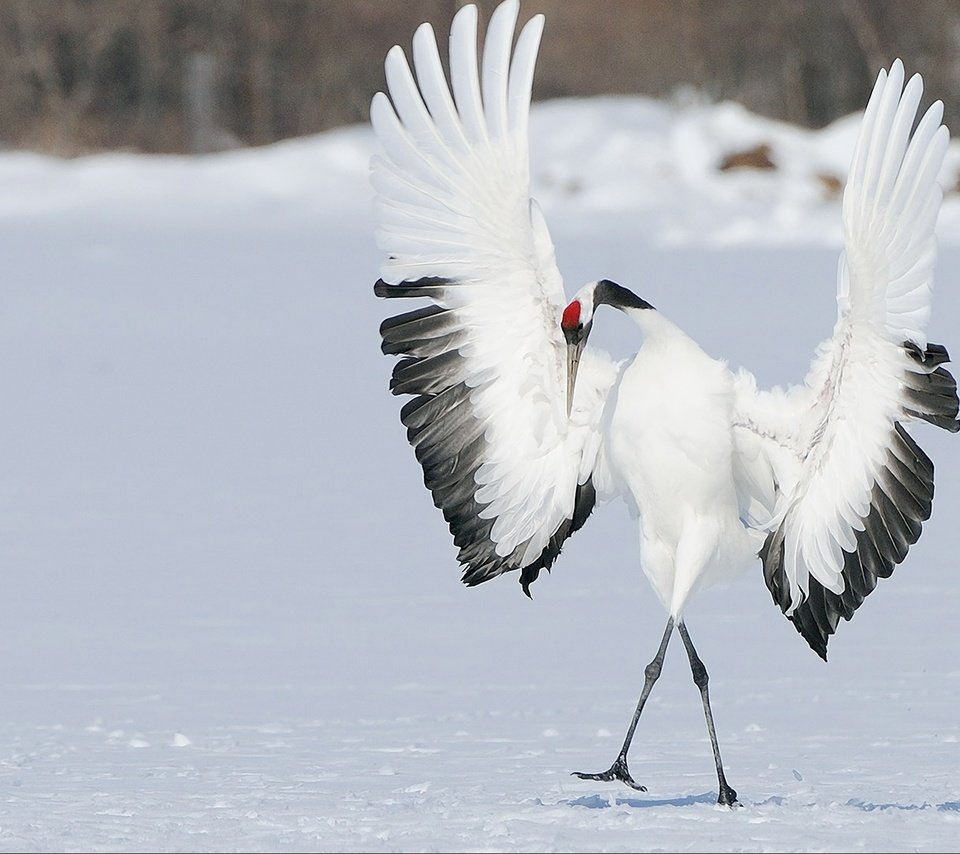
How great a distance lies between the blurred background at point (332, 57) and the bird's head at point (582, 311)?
30.9 metres

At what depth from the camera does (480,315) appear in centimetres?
601

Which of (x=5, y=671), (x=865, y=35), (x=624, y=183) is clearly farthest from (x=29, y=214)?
(x=5, y=671)

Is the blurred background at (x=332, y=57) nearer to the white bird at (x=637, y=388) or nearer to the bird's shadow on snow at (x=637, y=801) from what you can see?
the white bird at (x=637, y=388)

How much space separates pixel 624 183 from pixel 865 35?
1127cm

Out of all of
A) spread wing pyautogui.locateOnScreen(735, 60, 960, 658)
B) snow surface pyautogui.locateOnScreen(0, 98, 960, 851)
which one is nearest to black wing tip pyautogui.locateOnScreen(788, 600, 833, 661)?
spread wing pyautogui.locateOnScreen(735, 60, 960, 658)

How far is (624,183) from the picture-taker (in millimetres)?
28641

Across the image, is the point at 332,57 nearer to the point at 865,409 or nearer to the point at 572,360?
the point at 572,360

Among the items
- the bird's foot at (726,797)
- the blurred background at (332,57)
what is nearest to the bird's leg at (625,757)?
the bird's foot at (726,797)

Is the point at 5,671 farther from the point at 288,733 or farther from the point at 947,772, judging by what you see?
the point at 947,772

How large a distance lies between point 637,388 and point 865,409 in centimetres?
63

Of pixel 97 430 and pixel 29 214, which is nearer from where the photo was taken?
pixel 97 430

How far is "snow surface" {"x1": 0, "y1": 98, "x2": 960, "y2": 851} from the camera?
523 centimetres

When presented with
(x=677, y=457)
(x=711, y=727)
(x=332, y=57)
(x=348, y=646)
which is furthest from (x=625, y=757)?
(x=332, y=57)

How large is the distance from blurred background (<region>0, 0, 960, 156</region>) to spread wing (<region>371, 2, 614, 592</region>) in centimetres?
3045
